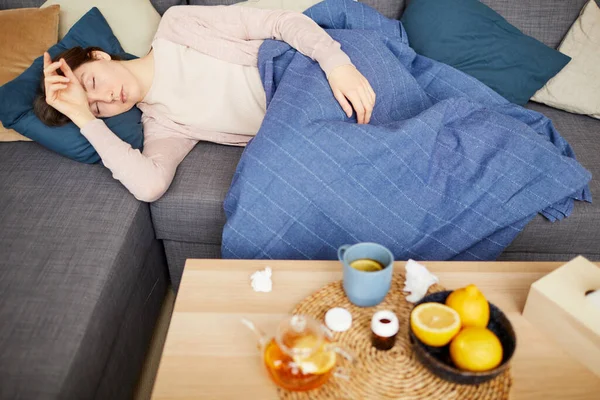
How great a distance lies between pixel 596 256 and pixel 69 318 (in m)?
1.45

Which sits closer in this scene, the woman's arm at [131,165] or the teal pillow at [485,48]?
the woman's arm at [131,165]

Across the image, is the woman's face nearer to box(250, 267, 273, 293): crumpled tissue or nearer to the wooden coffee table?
the wooden coffee table

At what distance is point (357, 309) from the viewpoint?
0.98 m

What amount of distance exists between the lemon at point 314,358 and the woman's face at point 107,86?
104 centimetres

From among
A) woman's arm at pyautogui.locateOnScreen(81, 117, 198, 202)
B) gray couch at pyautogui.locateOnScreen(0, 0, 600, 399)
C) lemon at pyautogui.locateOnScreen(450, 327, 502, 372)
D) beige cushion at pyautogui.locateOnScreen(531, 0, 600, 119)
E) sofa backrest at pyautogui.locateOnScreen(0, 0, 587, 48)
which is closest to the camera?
lemon at pyautogui.locateOnScreen(450, 327, 502, 372)

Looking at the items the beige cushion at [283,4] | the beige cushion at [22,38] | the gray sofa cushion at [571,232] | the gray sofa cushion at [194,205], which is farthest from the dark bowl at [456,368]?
the beige cushion at [22,38]

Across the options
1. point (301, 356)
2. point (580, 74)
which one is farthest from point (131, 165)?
point (580, 74)

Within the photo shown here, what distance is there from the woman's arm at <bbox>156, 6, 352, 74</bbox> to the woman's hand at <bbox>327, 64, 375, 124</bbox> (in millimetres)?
219

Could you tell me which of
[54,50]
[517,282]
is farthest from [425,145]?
[54,50]

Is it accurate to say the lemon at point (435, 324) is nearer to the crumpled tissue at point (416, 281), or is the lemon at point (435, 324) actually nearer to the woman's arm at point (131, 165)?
the crumpled tissue at point (416, 281)

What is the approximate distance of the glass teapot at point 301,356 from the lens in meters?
0.81

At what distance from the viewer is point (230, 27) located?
1644 mm

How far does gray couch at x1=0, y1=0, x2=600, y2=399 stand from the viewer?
3.32ft

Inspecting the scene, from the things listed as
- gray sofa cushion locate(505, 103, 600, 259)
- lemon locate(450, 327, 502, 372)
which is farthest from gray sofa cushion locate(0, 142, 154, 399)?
gray sofa cushion locate(505, 103, 600, 259)
